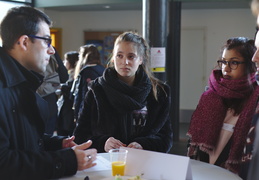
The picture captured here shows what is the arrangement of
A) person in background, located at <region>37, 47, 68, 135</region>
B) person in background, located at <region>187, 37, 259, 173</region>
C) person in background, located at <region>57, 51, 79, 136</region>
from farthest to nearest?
1. person in background, located at <region>57, 51, 79, 136</region>
2. person in background, located at <region>37, 47, 68, 135</region>
3. person in background, located at <region>187, 37, 259, 173</region>

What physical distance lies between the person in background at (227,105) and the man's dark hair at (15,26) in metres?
1.24

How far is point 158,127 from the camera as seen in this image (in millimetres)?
2492

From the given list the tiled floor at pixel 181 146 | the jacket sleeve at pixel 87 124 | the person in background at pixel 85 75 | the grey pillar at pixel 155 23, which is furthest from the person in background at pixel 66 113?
the jacket sleeve at pixel 87 124

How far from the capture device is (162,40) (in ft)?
13.5

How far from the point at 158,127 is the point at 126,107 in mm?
264

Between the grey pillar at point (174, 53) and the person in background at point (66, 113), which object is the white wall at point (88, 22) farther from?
the person in background at point (66, 113)

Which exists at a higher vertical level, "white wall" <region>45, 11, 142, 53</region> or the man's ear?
"white wall" <region>45, 11, 142, 53</region>

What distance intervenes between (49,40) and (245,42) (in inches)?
49.8

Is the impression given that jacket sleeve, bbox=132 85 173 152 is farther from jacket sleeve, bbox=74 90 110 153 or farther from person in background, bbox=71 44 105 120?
person in background, bbox=71 44 105 120

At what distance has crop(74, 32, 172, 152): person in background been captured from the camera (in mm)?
2453

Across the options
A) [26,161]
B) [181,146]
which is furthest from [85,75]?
[26,161]

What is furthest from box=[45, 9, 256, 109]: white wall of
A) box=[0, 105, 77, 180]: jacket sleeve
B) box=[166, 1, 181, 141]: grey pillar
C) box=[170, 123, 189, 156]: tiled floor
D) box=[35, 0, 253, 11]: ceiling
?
box=[0, 105, 77, 180]: jacket sleeve

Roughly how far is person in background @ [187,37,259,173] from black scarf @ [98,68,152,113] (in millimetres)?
430

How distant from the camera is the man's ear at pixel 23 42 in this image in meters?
1.72
